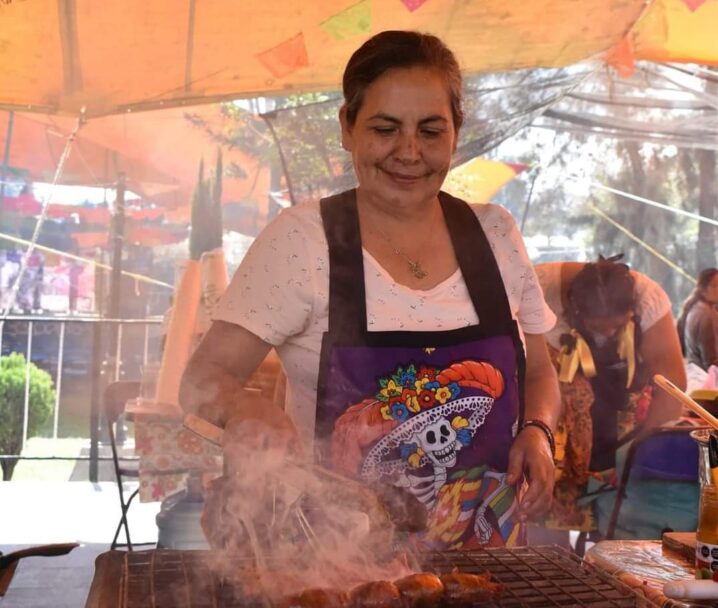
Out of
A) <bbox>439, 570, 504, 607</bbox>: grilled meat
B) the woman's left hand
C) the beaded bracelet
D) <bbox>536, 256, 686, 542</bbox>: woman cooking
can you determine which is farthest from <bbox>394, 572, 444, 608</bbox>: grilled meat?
<bbox>536, 256, 686, 542</bbox>: woman cooking

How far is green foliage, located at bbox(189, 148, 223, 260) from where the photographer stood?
5207 mm

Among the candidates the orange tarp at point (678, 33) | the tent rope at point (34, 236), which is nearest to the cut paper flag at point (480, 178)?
the orange tarp at point (678, 33)

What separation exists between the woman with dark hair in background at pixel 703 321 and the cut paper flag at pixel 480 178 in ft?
4.80

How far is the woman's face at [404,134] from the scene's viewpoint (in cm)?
195

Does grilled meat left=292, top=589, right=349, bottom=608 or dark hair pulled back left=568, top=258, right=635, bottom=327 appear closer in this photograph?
grilled meat left=292, top=589, right=349, bottom=608

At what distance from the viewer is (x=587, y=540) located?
15.6ft

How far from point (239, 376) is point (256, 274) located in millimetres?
242

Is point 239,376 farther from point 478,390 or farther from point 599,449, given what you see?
point 599,449

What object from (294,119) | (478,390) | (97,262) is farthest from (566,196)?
(478,390)

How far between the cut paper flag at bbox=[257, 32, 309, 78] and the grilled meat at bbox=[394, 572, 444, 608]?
311cm

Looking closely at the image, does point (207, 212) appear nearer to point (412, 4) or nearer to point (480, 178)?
point (480, 178)

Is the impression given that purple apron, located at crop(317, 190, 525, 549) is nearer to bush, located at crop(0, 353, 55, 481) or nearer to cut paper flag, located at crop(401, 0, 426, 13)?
cut paper flag, located at crop(401, 0, 426, 13)

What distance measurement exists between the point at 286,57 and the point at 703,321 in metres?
3.31

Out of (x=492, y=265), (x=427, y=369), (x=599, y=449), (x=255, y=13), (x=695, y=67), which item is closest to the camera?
(x=427, y=369)
